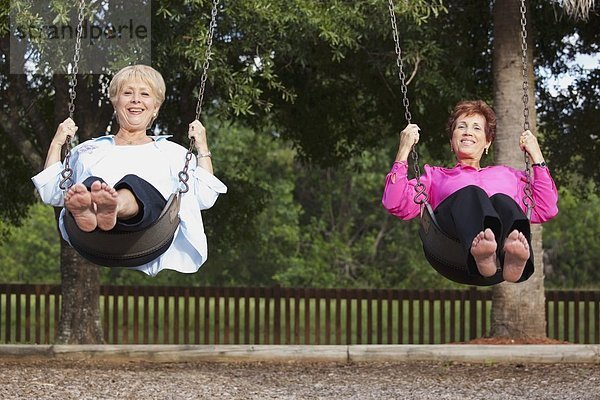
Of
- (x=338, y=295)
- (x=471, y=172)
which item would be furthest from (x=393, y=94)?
(x=471, y=172)

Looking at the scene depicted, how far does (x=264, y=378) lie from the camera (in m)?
8.04

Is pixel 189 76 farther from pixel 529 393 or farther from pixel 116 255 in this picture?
pixel 116 255

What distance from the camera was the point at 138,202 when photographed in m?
4.45

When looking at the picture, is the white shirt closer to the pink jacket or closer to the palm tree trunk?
the pink jacket

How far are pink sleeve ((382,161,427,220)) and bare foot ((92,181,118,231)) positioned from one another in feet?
4.19

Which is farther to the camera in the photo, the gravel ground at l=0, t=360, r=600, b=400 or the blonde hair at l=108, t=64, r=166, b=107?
the gravel ground at l=0, t=360, r=600, b=400

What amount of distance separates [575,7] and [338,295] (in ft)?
15.1

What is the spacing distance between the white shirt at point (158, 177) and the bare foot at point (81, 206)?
35 cm

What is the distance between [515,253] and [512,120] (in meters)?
4.83

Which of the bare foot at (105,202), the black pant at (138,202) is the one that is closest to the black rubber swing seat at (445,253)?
the black pant at (138,202)

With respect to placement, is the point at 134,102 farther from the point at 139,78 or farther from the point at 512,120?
the point at 512,120

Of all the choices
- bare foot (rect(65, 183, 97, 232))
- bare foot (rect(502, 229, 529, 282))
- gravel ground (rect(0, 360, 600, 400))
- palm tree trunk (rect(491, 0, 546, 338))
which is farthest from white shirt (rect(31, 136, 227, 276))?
palm tree trunk (rect(491, 0, 546, 338))

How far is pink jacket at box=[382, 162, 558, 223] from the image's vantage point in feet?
15.9

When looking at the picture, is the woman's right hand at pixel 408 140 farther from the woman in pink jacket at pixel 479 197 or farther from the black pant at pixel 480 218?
the black pant at pixel 480 218
